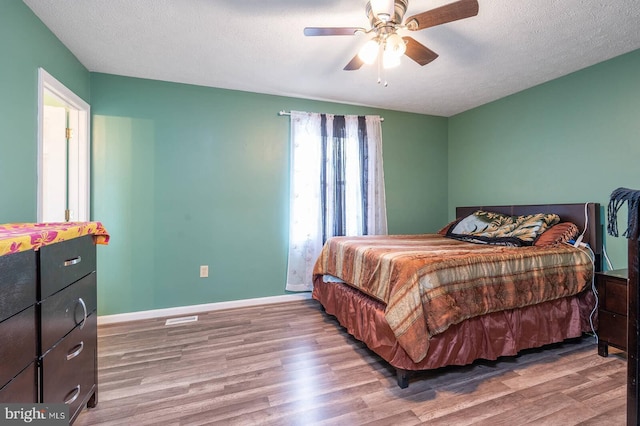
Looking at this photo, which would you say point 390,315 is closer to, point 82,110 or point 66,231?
point 66,231

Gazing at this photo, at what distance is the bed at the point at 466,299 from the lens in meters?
1.67

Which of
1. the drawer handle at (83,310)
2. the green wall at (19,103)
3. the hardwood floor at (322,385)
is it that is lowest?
the hardwood floor at (322,385)

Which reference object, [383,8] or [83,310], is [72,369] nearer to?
[83,310]

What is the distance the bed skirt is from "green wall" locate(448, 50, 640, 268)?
713mm

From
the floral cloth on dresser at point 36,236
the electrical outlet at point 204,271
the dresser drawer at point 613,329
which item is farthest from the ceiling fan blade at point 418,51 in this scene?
the electrical outlet at point 204,271

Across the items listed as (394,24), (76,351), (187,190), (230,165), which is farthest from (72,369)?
(394,24)

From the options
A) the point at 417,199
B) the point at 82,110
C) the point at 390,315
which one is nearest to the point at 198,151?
the point at 82,110

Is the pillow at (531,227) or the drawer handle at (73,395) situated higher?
the pillow at (531,227)

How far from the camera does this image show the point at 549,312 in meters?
2.13

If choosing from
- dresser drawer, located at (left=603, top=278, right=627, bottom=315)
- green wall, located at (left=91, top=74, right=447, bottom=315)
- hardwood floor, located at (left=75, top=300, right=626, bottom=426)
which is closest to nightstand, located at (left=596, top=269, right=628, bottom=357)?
dresser drawer, located at (left=603, top=278, right=627, bottom=315)

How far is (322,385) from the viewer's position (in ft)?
5.67

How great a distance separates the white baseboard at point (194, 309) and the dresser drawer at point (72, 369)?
140 cm

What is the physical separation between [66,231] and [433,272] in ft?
6.25

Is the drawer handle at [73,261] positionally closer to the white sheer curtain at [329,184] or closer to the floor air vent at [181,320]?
the floor air vent at [181,320]
